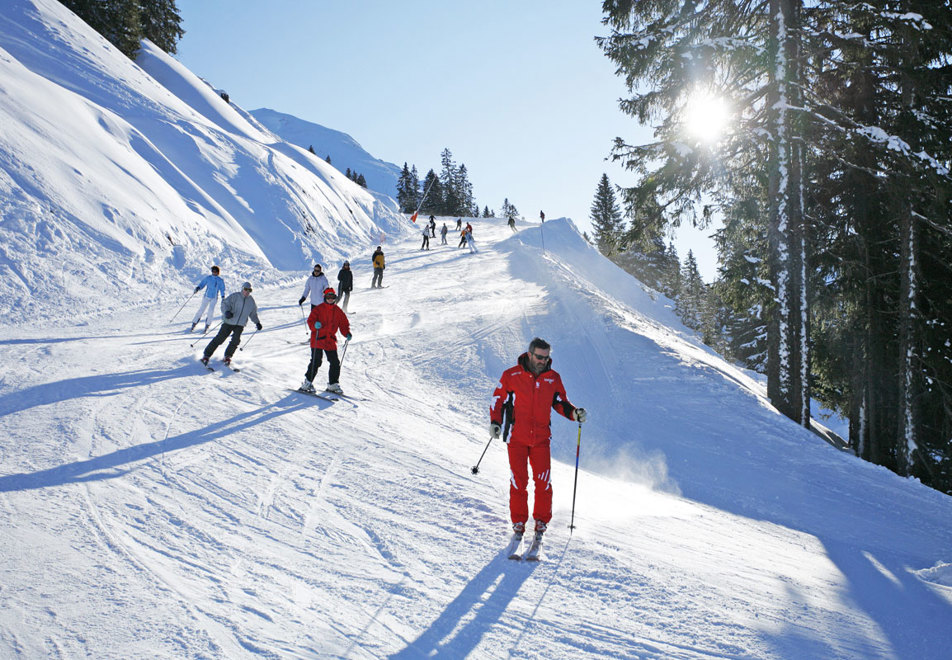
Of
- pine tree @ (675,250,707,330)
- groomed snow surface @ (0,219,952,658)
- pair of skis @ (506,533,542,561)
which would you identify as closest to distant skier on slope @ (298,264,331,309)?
groomed snow surface @ (0,219,952,658)

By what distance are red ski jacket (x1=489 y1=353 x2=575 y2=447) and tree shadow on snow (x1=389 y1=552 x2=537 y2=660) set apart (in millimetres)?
1186

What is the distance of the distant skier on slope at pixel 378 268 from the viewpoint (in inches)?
757

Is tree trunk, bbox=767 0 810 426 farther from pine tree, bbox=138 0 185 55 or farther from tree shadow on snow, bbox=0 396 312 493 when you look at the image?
pine tree, bbox=138 0 185 55

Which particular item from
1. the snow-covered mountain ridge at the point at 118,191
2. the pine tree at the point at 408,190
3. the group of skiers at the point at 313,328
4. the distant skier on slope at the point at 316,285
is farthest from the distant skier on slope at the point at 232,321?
the pine tree at the point at 408,190

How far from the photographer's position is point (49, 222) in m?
15.1

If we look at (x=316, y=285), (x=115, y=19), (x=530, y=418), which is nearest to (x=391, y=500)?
(x=530, y=418)

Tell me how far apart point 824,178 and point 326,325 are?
45.6 feet

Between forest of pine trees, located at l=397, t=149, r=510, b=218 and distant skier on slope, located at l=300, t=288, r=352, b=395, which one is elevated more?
forest of pine trees, located at l=397, t=149, r=510, b=218

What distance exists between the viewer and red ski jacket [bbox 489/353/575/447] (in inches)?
202

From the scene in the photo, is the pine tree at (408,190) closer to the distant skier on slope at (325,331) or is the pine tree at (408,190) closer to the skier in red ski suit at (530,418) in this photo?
the distant skier on slope at (325,331)

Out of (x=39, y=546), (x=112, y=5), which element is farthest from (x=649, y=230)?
(x=112, y=5)

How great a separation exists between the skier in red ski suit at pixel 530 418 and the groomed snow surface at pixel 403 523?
0.40m

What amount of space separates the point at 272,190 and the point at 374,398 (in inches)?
877

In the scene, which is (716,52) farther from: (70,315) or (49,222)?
(49,222)
